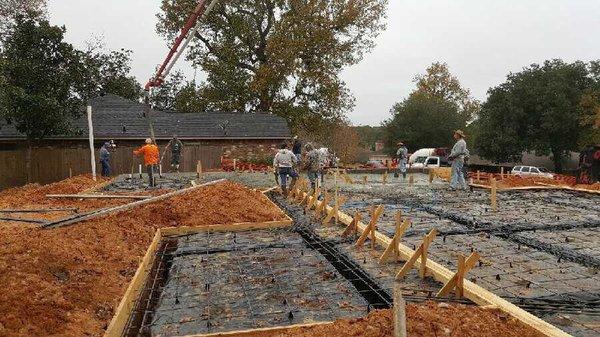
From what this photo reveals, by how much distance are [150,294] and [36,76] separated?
59.7 ft

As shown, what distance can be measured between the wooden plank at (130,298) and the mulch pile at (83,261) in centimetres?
16

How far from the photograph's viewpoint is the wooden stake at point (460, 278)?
14.7 feet

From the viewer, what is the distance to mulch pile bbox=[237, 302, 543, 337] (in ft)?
11.6

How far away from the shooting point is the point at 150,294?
5.30m

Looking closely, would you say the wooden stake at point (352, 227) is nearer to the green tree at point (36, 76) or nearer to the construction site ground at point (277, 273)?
the construction site ground at point (277, 273)

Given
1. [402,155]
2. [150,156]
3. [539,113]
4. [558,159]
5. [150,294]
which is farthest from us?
[558,159]

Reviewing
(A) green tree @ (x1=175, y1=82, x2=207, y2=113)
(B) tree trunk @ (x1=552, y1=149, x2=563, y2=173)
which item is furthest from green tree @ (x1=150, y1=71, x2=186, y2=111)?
(B) tree trunk @ (x1=552, y1=149, x2=563, y2=173)

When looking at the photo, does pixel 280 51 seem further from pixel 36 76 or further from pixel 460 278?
pixel 460 278

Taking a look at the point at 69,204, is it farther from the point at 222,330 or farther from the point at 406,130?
the point at 406,130

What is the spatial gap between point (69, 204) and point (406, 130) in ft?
126

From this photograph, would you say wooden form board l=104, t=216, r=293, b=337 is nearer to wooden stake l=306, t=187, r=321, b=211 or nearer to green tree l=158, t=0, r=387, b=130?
wooden stake l=306, t=187, r=321, b=211

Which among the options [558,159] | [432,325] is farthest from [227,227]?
[558,159]

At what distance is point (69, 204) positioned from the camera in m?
10.9

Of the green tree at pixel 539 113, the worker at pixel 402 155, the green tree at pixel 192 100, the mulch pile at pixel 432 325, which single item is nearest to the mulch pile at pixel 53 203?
the mulch pile at pixel 432 325
